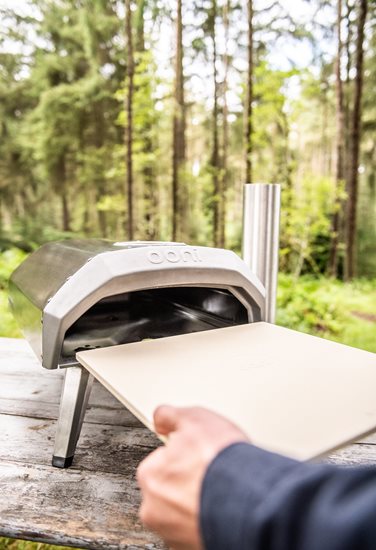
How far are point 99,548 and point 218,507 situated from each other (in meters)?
0.33

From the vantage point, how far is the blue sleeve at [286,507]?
27 centimetres

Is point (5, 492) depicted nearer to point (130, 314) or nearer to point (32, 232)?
point (130, 314)

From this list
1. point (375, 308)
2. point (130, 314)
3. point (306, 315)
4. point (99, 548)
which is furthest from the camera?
point (375, 308)

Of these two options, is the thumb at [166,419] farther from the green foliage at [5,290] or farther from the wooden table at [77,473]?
the green foliage at [5,290]

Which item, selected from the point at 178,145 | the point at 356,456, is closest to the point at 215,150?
the point at 178,145

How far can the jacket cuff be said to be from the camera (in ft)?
0.96

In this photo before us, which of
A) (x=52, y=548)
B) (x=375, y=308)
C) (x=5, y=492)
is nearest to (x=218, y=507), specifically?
(x=5, y=492)

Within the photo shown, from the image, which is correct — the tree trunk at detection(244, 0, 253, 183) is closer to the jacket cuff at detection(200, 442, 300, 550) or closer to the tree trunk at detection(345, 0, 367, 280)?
the tree trunk at detection(345, 0, 367, 280)

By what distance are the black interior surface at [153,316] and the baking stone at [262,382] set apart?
0.41 feet

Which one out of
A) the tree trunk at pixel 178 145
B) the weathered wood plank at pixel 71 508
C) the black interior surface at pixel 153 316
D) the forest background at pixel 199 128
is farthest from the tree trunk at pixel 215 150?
the weathered wood plank at pixel 71 508

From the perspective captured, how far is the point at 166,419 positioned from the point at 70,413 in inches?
13.0

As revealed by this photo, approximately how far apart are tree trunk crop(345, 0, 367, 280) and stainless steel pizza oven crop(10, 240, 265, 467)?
3.69 meters

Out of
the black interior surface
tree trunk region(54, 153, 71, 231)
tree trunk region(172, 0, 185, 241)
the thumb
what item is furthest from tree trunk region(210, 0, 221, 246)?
the thumb

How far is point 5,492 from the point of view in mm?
631
